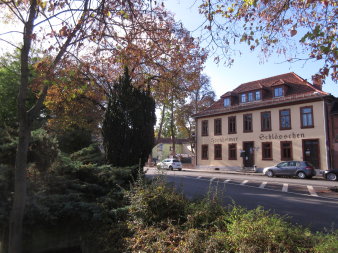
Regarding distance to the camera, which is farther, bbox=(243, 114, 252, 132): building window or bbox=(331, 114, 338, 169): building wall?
bbox=(243, 114, 252, 132): building window

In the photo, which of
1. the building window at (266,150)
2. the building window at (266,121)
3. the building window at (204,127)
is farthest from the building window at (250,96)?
the building window at (204,127)

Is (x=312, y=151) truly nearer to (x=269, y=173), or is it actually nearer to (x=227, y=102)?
(x=269, y=173)

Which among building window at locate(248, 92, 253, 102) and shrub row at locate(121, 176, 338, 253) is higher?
building window at locate(248, 92, 253, 102)

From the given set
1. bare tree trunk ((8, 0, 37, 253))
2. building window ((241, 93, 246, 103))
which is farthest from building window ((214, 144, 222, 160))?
bare tree trunk ((8, 0, 37, 253))

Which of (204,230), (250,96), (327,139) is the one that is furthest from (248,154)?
(204,230)

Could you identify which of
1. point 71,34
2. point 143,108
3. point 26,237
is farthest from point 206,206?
point 143,108

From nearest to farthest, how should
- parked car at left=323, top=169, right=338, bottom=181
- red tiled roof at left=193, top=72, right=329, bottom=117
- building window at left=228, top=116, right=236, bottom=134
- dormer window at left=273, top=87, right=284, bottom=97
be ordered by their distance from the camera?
parked car at left=323, top=169, right=338, bottom=181 → red tiled roof at left=193, top=72, right=329, bottom=117 → dormer window at left=273, top=87, right=284, bottom=97 → building window at left=228, top=116, right=236, bottom=134

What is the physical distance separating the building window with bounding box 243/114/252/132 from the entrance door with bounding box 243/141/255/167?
58.8 inches

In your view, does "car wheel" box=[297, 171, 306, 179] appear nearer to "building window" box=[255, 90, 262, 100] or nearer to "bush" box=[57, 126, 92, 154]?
"building window" box=[255, 90, 262, 100]

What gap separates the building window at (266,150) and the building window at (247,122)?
2.51 meters

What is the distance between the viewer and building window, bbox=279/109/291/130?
28.1 meters

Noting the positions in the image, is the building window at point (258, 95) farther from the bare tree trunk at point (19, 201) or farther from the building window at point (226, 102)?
the bare tree trunk at point (19, 201)

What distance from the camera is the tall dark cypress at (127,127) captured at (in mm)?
9234

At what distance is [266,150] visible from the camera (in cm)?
2984
